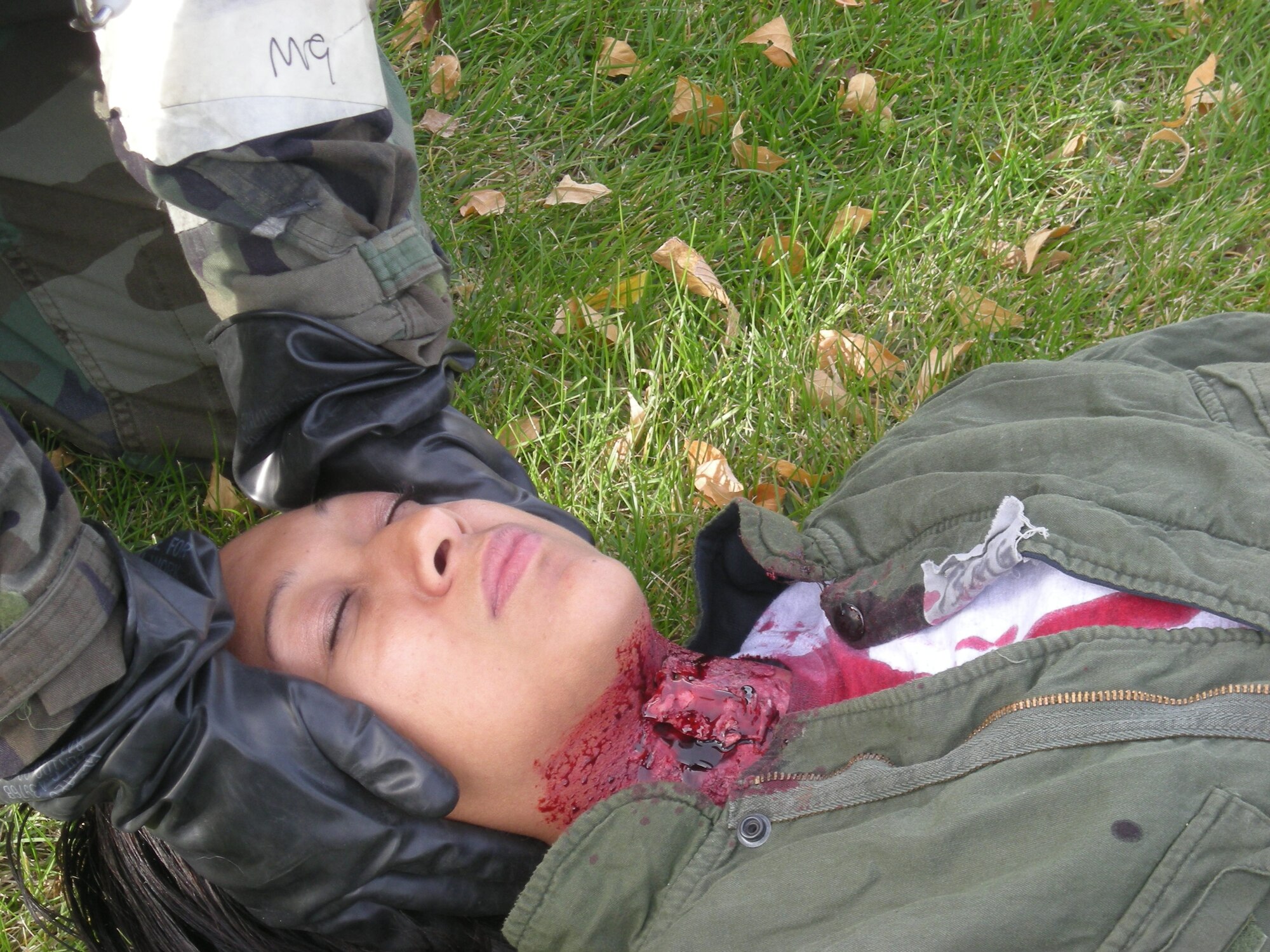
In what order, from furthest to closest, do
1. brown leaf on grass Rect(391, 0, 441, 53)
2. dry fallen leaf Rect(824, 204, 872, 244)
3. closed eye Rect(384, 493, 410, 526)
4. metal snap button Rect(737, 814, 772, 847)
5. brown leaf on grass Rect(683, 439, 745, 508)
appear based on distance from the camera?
1. brown leaf on grass Rect(391, 0, 441, 53)
2. dry fallen leaf Rect(824, 204, 872, 244)
3. brown leaf on grass Rect(683, 439, 745, 508)
4. closed eye Rect(384, 493, 410, 526)
5. metal snap button Rect(737, 814, 772, 847)

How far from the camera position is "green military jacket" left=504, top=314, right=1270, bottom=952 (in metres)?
1.59

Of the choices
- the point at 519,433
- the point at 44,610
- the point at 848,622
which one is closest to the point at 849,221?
the point at 519,433

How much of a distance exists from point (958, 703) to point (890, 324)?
1.70 meters

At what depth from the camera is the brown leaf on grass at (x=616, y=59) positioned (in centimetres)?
380

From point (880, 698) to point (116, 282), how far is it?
241cm

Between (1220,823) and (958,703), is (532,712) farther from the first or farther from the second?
(1220,823)

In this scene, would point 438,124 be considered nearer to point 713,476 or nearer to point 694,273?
point 694,273

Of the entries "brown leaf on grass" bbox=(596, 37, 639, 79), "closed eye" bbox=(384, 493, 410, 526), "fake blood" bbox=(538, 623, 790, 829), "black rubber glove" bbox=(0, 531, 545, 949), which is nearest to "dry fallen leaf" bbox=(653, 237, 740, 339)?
"brown leaf on grass" bbox=(596, 37, 639, 79)

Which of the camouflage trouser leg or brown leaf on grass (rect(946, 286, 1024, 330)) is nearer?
the camouflage trouser leg

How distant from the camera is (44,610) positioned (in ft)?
5.24

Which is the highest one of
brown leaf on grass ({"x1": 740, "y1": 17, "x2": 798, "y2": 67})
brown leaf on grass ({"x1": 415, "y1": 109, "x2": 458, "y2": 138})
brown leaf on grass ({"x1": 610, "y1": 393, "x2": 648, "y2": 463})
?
brown leaf on grass ({"x1": 740, "y1": 17, "x2": 798, "y2": 67})

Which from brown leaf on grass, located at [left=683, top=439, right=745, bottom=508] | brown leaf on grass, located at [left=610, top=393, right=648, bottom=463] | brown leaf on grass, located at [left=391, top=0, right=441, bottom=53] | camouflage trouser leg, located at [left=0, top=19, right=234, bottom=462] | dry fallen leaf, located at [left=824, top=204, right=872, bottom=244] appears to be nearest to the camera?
camouflage trouser leg, located at [left=0, top=19, right=234, bottom=462]

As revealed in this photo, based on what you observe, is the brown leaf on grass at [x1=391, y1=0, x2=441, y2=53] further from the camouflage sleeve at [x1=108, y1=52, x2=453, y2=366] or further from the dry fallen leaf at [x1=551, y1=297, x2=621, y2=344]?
the camouflage sleeve at [x1=108, y1=52, x2=453, y2=366]

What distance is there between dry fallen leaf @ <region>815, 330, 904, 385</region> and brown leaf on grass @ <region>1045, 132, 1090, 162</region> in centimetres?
99
